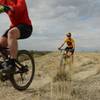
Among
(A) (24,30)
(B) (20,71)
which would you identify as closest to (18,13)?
(A) (24,30)

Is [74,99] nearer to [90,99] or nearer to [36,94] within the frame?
Answer: [90,99]

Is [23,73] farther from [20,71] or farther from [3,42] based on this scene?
[3,42]

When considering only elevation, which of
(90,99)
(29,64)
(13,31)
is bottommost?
(90,99)

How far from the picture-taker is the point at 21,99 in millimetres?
9297

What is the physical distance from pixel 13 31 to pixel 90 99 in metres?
2.08

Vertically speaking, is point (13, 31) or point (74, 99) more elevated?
point (13, 31)

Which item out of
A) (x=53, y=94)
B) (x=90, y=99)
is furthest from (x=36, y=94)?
(x=90, y=99)

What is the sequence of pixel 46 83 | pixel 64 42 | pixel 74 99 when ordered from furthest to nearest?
pixel 64 42
pixel 46 83
pixel 74 99

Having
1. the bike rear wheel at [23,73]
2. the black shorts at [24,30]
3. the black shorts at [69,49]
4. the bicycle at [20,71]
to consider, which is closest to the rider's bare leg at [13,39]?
the black shorts at [24,30]

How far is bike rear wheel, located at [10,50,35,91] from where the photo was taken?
10.3 metres

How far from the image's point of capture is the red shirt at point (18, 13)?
9.73m

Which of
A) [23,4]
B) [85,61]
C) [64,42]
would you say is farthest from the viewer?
[64,42]

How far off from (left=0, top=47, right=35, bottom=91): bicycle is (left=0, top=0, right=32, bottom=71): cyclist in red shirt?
237 mm

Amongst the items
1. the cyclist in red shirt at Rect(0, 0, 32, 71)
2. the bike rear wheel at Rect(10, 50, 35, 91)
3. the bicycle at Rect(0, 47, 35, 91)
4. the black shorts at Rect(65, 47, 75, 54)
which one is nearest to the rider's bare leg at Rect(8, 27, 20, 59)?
the cyclist in red shirt at Rect(0, 0, 32, 71)
